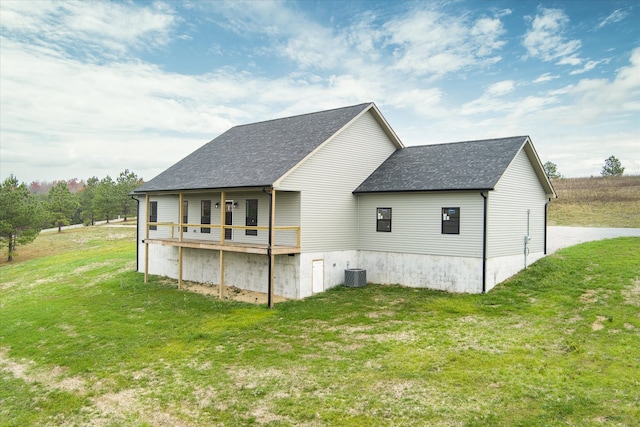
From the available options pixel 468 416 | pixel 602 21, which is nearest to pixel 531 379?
pixel 468 416

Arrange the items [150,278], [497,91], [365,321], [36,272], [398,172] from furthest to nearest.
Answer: [36,272], [497,91], [150,278], [398,172], [365,321]

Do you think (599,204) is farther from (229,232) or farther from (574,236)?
(229,232)

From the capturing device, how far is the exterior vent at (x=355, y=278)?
18750mm

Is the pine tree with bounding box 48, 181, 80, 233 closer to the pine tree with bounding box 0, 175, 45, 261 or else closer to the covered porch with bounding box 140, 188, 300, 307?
the pine tree with bounding box 0, 175, 45, 261

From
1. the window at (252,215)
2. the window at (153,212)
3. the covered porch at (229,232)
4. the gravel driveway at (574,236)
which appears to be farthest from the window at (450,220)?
the window at (153,212)

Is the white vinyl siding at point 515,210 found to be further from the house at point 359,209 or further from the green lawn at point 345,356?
the green lawn at point 345,356

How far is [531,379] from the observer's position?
8883mm

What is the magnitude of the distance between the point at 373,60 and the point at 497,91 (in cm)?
818

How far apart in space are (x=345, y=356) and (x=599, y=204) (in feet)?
131

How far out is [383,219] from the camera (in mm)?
19328

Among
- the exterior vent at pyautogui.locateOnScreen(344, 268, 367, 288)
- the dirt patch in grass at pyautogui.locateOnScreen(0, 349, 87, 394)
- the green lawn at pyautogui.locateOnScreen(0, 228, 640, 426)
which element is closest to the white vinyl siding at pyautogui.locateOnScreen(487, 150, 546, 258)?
the green lawn at pyautogui.locateOnScreen(0, 228, 640, 426)

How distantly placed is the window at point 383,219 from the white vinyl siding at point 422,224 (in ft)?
0.65

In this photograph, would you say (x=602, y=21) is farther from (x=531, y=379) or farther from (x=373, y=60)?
(x=531, y=379)

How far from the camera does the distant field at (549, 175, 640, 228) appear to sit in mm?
34469
